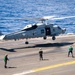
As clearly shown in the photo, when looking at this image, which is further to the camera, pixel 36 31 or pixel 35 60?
pixel 36 31

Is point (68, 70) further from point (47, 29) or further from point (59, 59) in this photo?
point (47, 29)

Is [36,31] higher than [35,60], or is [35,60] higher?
[36,31]

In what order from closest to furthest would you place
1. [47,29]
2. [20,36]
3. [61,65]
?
[61,65], [20,36], [47,29]

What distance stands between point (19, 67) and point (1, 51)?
1027 centimetres

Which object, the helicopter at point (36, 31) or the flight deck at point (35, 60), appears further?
the helicopter at point (36, 31)

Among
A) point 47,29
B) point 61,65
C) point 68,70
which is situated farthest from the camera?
point 47,29

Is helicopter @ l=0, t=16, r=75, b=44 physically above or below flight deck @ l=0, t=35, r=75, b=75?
above

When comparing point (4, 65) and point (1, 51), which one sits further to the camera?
point (1, 51)

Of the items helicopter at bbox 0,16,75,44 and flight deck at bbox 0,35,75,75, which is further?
helicopter at bbox 0,16,75,44

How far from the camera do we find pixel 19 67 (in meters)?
31.6

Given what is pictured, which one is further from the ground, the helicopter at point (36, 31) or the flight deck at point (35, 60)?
the helicopter at point (36, 31)

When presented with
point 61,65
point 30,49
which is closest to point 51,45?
point 30,49

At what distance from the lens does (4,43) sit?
1956 inches

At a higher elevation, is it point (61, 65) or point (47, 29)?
point (47, 29)
